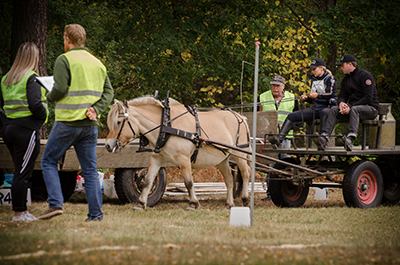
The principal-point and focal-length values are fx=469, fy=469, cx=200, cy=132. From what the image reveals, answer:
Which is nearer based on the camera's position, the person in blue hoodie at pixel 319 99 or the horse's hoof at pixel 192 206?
the horse's hoof at pixel 192 206

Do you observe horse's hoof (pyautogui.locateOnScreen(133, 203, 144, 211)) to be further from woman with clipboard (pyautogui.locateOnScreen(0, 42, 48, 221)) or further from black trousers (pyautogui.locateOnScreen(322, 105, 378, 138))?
black trousers (pyautogui.locateOnScreen(322, 105, 378, 138))

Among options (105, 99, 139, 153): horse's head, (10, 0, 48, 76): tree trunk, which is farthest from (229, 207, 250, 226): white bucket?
(10, 0, 48, 76): tree trunk

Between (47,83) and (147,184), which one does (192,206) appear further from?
(47,83)

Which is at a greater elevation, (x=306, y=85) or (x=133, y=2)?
(x=133, y=2)

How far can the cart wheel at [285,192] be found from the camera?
27.9ft

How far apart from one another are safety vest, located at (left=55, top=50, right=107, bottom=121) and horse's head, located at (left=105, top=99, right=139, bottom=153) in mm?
1580

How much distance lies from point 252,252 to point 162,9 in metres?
9.36

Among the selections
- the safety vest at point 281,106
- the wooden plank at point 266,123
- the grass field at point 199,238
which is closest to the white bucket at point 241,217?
the grass field at point 199,238

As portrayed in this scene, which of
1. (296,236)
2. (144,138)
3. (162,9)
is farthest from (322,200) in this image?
(162,9)

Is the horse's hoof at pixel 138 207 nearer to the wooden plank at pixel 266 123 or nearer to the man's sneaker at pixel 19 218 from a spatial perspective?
the man's sneaker at pixel 19 218

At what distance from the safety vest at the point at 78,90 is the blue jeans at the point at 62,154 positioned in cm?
15

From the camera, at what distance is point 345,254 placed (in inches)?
156

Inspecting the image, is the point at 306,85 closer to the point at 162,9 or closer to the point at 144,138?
the point at 162,9

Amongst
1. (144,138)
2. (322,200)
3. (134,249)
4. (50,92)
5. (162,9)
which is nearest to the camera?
(134,249)
